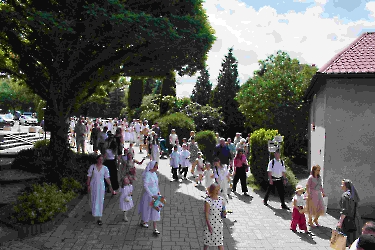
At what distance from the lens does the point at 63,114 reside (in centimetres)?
1223

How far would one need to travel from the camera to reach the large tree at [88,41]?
9.73m

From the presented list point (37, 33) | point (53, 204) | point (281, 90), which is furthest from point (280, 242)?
point (281, 90)

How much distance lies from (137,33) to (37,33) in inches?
142

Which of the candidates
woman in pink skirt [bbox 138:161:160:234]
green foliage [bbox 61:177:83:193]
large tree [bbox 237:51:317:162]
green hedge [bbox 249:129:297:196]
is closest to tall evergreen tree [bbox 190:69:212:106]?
large tree [bbox 237:51:317:162]

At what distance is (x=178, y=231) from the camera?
8500mm

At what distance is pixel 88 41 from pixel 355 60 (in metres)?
9.12

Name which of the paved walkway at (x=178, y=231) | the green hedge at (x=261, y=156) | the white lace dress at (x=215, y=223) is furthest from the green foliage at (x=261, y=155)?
the white lace dress at (x=215, y=223)

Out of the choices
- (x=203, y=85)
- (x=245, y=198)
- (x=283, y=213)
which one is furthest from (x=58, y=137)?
(x=203, y=85)

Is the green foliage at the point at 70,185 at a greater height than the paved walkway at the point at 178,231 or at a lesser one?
greater

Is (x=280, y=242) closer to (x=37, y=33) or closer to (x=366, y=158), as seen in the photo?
(x=366, y=158)

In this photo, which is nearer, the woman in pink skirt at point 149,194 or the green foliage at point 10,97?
the woman in pink skirt at point 149,194

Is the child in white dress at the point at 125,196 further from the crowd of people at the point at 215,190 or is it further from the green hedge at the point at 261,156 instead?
the green hedge at the point at 261,156

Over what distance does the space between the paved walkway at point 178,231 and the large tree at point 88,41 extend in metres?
3.53

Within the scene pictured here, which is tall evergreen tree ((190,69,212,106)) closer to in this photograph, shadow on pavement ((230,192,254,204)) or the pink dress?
shadow on pavement ((230,192,254,204))
